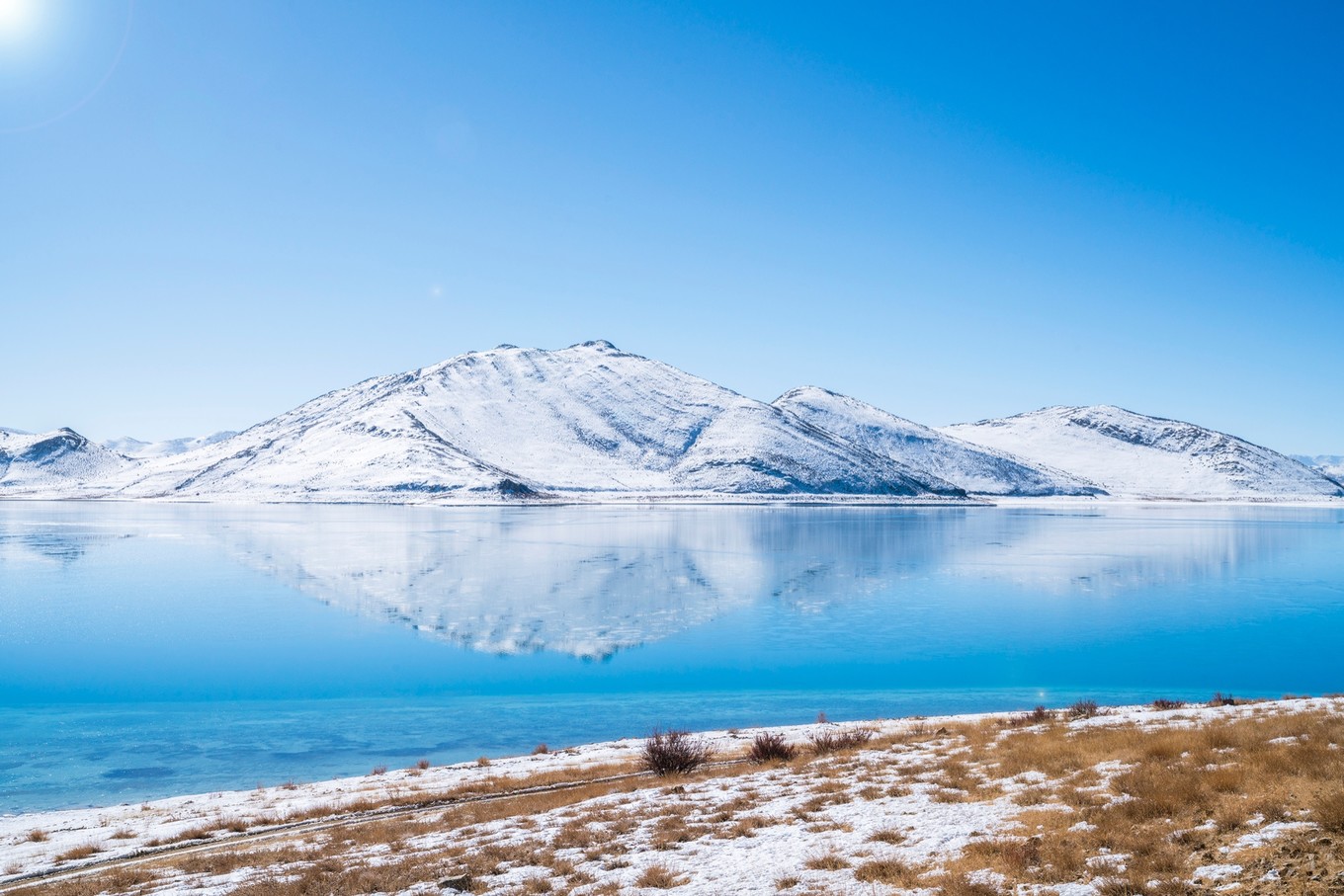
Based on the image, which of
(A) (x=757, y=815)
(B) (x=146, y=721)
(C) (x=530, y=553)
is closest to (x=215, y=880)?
(A) (x=757, y=815)

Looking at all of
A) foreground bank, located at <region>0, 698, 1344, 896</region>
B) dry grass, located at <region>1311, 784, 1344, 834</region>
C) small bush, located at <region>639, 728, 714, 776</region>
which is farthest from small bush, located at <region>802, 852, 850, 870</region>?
small bush, located at <region>639, 728, 714, 776</region>

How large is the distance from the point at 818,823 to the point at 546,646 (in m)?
26.9

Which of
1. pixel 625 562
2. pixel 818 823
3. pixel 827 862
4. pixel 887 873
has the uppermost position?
pixel 887 873

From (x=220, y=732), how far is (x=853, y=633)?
27.0m

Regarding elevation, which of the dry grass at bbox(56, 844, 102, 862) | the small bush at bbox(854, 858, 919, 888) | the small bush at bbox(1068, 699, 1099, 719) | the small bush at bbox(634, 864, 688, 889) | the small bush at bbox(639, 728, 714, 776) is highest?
the small bush at bbox(854, 858, 919, 888)

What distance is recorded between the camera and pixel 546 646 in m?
37.7

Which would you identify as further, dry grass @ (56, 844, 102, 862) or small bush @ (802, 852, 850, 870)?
dry grass @ (56, 844, 102, 862)

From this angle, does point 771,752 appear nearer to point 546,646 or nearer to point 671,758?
point 671,758

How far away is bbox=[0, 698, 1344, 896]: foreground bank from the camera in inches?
Answer: 362

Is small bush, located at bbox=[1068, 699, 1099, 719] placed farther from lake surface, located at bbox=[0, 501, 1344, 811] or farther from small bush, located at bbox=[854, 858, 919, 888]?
small bush, located at bbox=[854, 858, 919, 888]

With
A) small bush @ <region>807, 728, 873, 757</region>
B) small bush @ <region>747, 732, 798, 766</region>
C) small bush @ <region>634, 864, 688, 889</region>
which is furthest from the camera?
small bush @ <region>807, 728, 873, 757</region>

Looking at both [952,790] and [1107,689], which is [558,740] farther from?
[1107,689]

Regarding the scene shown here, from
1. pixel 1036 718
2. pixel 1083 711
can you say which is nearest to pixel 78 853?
pixel 1036 718

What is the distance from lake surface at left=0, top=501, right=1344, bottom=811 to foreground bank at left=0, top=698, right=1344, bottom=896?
21.7 ft
